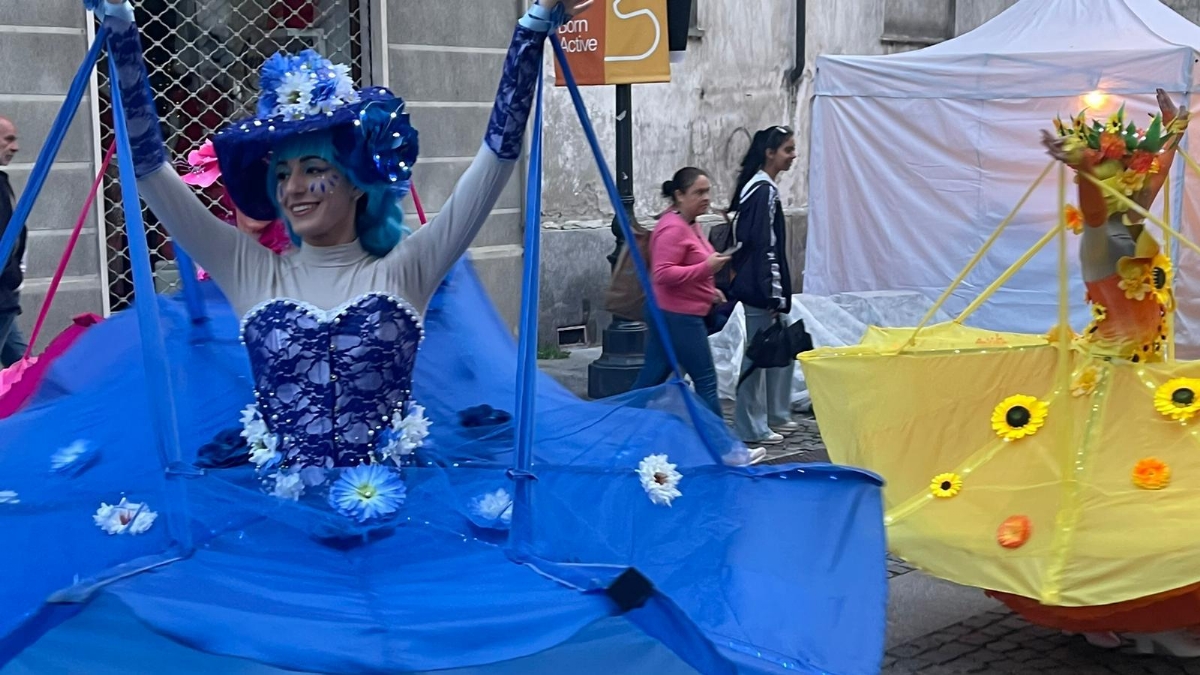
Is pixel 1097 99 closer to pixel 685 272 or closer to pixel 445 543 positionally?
pixel 685 272

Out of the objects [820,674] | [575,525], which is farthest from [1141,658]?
[575,525]

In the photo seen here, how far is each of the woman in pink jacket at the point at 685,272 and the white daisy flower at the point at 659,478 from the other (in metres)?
3.02

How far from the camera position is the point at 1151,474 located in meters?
4.11

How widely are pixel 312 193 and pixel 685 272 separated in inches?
144

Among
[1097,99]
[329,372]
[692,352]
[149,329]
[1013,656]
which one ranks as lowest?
[1013,656]

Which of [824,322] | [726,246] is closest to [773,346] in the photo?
[726,246]

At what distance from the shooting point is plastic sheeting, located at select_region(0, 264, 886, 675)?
2184 mm

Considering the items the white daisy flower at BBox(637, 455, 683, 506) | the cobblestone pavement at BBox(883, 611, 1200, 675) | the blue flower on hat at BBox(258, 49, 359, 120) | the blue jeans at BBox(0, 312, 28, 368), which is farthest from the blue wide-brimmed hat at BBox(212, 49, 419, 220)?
the blue jeans at BBox(0, 312, 28, 368)

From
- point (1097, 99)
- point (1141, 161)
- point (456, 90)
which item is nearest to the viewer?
point (1141, 161)

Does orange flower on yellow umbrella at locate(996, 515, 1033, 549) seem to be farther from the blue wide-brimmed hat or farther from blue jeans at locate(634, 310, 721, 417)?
blue jeans at locate(634, 310, 721, 417)

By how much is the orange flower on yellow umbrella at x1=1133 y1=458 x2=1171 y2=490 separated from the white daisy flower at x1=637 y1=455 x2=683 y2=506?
1672 millimetres

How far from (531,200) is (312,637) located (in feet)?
3.60

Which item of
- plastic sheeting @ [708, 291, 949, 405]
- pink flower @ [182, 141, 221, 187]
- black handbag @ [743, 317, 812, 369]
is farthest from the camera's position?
plastic sheeting @ [708, 291, 949, 405]

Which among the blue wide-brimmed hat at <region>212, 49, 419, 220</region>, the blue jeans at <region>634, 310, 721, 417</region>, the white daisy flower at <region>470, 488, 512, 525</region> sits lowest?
the blue jeans at <region>634, 310, 721, 417</region>
